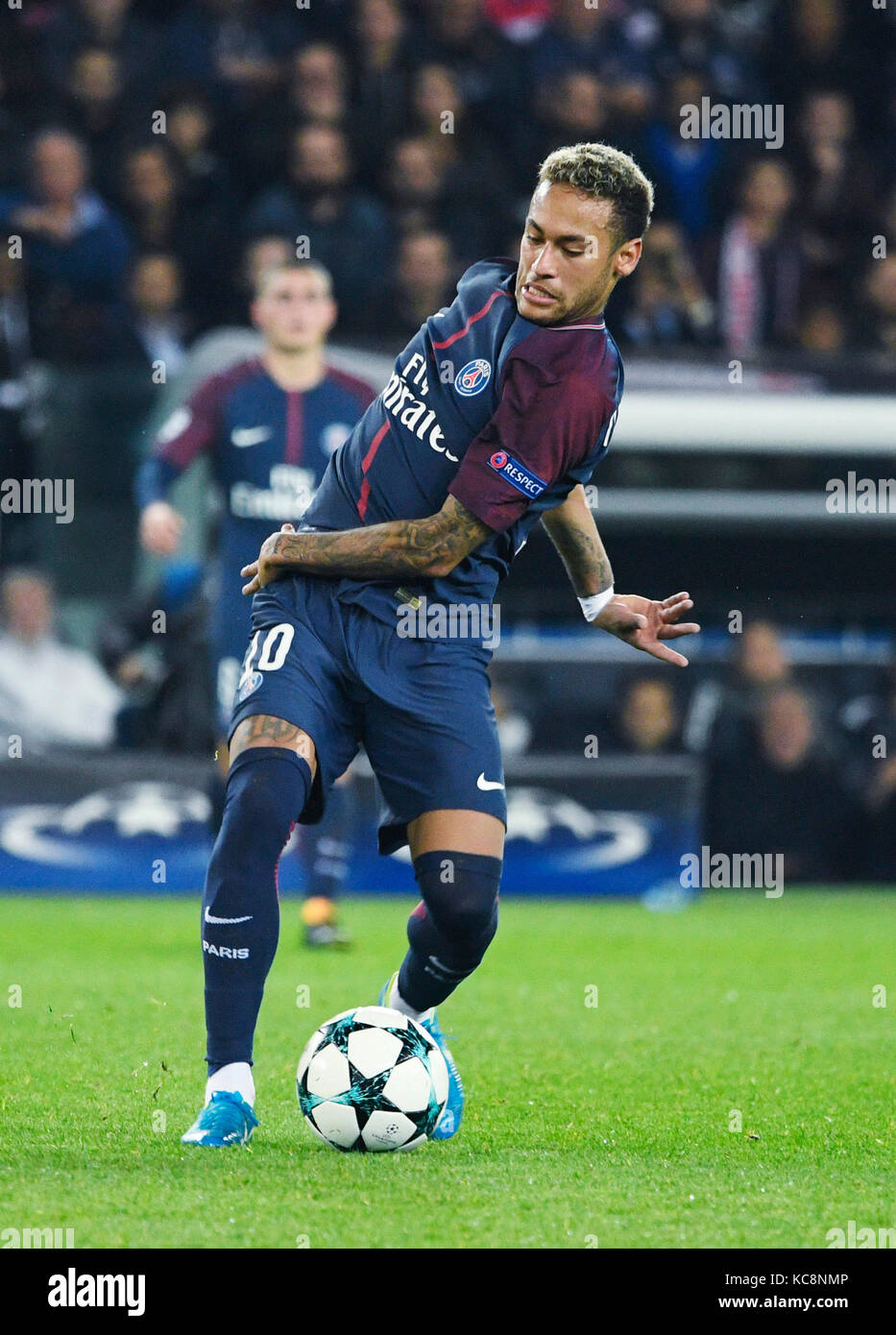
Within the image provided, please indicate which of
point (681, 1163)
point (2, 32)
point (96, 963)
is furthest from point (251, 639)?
point (2, 32)

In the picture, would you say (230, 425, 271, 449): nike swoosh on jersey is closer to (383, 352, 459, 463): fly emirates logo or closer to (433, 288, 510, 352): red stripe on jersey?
(383, 352, 459, 463): fly emirates logo

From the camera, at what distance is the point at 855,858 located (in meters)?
11.9

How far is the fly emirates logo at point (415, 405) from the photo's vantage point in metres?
4.77

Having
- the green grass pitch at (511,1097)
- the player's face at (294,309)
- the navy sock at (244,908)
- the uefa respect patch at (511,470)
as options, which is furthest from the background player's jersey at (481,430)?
the player's face at (294,309)

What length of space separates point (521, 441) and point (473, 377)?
0.26 meters

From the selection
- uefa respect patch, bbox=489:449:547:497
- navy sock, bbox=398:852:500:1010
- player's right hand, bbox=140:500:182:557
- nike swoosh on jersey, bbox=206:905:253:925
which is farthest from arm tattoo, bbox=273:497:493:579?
player's right hand, bbox=140:500:182:557

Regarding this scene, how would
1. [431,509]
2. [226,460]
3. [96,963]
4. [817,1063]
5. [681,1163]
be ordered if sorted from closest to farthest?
[681,1163] → [431,509] → [817,1063] → [96,963] → [226,460]

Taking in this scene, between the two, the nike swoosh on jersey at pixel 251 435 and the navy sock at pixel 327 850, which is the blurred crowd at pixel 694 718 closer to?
the navy sock at pixel 327 850

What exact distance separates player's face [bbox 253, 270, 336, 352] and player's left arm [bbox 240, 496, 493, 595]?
356 centimetres

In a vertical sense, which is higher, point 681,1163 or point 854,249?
point 854,249
